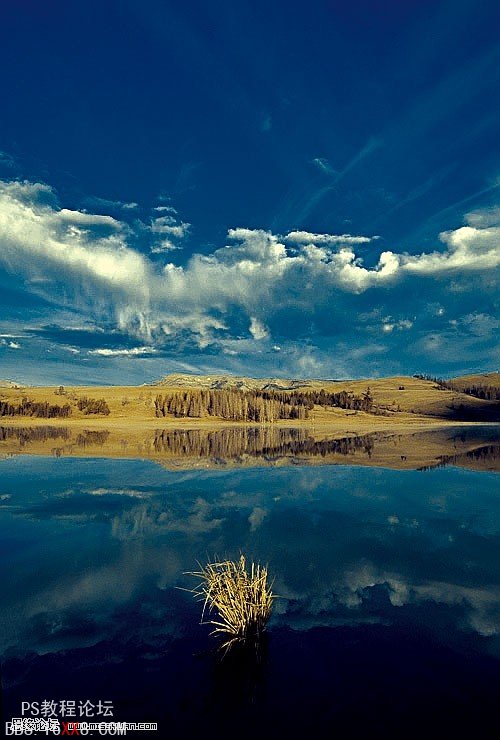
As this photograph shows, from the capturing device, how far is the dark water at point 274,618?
28.9 ft

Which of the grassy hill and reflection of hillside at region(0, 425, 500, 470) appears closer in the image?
reflection of hillside at region(0, 425, 500, 470)

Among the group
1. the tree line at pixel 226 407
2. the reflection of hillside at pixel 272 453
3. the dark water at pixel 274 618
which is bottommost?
the dark water at pixel 274 618

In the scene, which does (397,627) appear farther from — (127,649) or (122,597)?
(122,597)

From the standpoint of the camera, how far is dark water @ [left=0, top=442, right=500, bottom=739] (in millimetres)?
8797

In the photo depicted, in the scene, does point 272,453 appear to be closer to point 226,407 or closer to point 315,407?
point 226,407

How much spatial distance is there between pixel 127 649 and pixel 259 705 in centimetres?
357

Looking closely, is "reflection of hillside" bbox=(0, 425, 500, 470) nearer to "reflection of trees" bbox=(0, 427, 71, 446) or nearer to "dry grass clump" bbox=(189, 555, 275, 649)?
"reflection of trees" bbox=(0, 427, 71, 446)

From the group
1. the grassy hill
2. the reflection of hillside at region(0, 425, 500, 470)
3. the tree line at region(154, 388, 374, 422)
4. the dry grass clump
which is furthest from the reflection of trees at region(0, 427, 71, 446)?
the dry grass clump

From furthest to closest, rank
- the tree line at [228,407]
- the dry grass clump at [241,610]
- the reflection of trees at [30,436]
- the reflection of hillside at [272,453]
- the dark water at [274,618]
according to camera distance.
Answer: the tree line at [228,407]
the reflection of trees at [30,436]
the reflection of hillside at [272,453]
the dry grass clump at [241,610]
the dark water at [274,618]

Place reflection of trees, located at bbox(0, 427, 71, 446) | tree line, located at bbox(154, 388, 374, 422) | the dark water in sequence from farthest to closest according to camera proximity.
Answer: tree line, located at bbox(154, 388, 374, 422)
reflection of trees, located at bbox(0, 427, 71, 446)
the dark water

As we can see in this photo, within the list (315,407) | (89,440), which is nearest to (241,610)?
(89,440)

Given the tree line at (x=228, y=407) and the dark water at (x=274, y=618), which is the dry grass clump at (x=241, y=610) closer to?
the dark water at (x=274, y=618)

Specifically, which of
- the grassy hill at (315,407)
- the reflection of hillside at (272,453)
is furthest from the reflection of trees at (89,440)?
the grassy hill at (315,407)

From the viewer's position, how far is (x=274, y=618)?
12.5 meters
